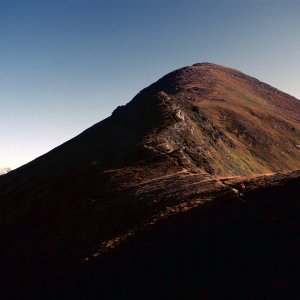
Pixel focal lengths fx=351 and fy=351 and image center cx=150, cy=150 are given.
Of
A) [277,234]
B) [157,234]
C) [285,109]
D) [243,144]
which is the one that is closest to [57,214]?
[157,234]

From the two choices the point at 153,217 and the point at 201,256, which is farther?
the point at 153,217

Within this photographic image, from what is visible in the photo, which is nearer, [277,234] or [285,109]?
[277,234]

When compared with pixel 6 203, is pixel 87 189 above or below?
below

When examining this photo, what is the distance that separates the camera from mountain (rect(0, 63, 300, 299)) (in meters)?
20.5

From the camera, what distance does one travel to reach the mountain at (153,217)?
20469mm

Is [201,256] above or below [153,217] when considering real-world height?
below

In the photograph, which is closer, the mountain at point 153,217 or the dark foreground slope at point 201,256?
the dark foreground slope at point 201,256

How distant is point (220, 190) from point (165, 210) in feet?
18.2

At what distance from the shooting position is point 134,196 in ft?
118

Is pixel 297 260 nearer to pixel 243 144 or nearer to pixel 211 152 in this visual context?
pixel 211 152

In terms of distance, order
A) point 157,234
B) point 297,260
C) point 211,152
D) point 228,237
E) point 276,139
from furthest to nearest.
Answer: point 276,139, point 211,152, point 157,234, point 228,237, point 297,260

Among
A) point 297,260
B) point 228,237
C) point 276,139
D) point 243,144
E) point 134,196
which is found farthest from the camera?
point 276,139

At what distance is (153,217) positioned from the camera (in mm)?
29391

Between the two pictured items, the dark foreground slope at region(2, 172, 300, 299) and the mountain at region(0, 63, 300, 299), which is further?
the mountain at region(0, 63, 300, 299)
